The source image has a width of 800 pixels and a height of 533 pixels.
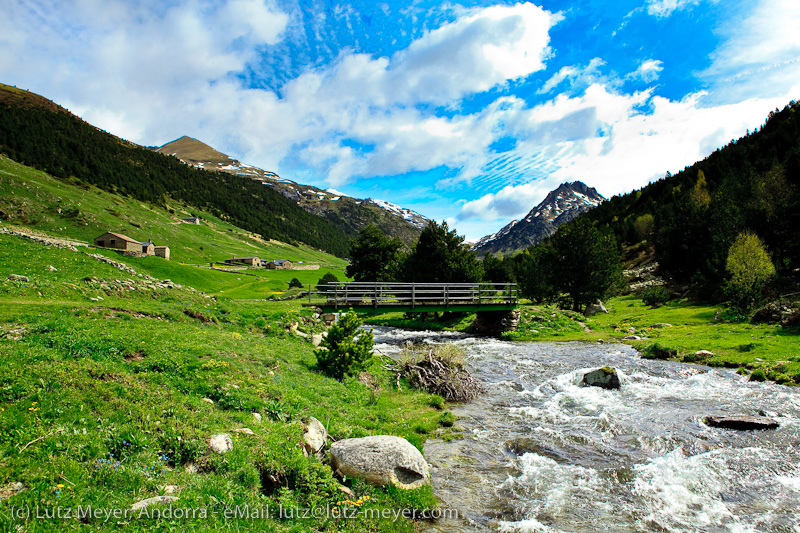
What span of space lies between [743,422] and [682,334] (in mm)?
18132

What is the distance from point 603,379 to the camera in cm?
1611

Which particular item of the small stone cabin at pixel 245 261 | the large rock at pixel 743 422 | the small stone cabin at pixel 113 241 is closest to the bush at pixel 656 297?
the large rock at pixel 743 422

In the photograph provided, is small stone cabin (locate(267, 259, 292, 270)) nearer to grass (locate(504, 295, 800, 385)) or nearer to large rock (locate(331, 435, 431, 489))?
grass (locate(504, 295, 800, 385))

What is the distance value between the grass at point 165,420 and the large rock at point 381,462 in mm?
261

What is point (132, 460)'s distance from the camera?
571 cm

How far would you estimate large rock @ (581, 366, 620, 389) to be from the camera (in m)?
16.0

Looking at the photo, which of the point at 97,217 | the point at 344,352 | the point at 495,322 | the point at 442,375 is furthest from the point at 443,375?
the point at 97,217

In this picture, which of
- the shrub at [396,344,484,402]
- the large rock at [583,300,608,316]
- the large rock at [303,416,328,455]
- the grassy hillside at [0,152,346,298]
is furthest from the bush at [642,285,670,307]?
the grassy hillside at [0,152,346,298]

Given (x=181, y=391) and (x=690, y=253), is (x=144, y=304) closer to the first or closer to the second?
(x=181, y=391)

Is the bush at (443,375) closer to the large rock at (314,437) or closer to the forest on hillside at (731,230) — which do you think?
the large rock at (314,437)

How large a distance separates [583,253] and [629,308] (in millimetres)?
10835

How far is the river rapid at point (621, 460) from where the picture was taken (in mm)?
7457

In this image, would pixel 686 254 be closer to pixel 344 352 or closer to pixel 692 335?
pixel 692 335

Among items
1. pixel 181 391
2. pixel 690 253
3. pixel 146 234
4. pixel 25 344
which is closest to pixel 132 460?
pixel 181 391
